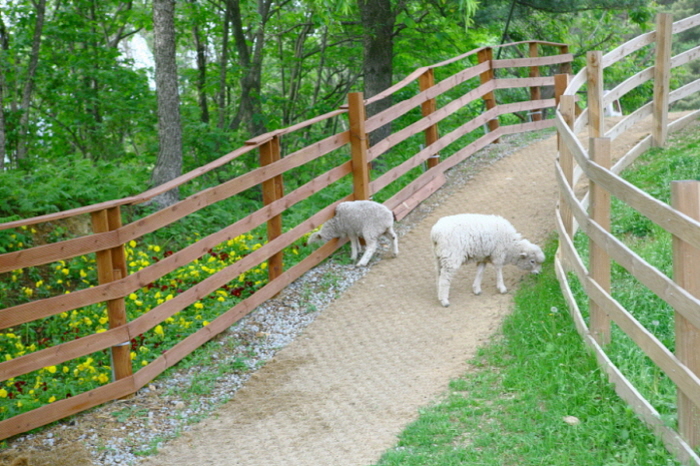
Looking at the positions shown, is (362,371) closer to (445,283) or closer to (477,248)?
(445,283)

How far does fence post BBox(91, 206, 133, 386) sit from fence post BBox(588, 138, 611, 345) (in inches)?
129

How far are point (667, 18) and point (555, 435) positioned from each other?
661 cm

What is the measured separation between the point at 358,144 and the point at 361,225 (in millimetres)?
998

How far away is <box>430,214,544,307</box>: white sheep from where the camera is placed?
6.62m

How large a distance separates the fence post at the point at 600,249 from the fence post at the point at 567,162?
1.23m

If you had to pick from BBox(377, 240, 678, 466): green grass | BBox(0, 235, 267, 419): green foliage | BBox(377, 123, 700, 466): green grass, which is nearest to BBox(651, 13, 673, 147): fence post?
BBox(377, 123, 700, 466): green grass

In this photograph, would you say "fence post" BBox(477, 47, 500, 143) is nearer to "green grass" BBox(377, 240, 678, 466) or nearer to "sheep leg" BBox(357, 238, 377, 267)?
"sheep leg" BBox(357, 238, 377, 267)

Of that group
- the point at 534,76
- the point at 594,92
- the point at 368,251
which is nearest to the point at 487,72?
Result: the point at 534,76

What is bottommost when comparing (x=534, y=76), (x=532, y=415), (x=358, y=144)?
(x=532, y=415)

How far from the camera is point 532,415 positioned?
4477mm

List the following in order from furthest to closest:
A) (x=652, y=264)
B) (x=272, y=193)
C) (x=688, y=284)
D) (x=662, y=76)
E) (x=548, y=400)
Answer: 1. (x=662, y=76)
2. (x=272, y=193)
3. (x=652, y=264)
4. (x=548, y=400)
5. (x=688, y=284)

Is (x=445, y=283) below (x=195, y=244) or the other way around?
below

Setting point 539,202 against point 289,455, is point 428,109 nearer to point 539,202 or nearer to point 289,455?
point 539,202

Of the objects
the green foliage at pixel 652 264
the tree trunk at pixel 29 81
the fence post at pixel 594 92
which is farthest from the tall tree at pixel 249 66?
the green foliage at pixel 652 264
